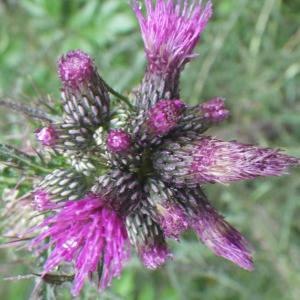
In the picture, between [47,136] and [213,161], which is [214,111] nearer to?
[213,161]

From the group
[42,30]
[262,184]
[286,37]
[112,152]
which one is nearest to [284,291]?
[262,184]

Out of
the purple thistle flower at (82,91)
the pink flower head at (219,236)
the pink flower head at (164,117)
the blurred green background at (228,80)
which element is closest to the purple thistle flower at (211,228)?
the pink flower head at (219,236)

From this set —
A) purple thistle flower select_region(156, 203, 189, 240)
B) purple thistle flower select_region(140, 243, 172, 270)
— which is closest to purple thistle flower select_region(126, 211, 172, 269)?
purple thistle flower select_region(140, 243, 172, 270)

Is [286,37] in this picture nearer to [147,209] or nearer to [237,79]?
[237,79]

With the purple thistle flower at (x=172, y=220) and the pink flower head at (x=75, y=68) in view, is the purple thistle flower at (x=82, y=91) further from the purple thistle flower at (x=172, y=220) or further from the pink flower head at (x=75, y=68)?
the purple thistle flower at (x=172, y=220)

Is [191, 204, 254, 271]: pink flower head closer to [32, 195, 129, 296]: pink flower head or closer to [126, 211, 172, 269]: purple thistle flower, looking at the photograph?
[126, 211, 172, 269]: purple thistle flower
